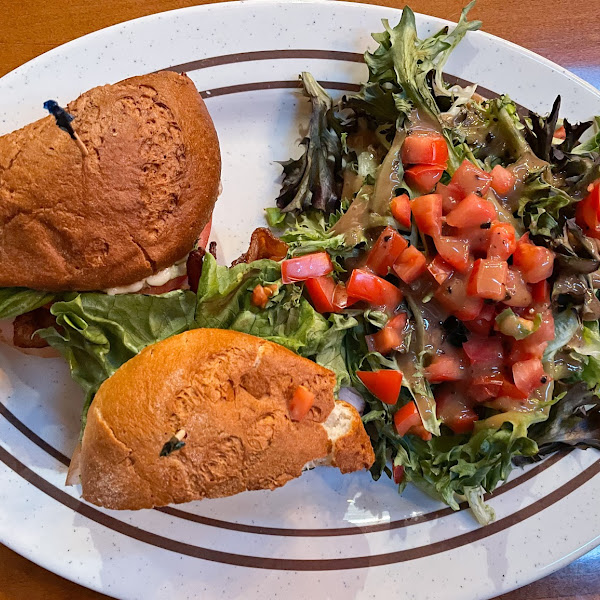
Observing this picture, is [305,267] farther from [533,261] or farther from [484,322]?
[533,261]

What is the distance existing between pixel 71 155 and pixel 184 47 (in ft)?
2.84

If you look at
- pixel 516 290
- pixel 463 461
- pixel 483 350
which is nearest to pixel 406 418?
pixel 463 461

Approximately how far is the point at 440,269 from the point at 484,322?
0.26 m

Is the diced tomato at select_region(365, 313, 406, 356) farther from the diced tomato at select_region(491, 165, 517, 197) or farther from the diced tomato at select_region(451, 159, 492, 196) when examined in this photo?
the diced tomato at select_region(491, 165, 517, 197)

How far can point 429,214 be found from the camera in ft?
Result: 6.70

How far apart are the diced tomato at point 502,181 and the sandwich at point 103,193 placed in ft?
3.69

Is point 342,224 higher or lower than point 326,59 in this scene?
lower

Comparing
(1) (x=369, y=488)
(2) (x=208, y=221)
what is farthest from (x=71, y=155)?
(1) (x=369, y=488)

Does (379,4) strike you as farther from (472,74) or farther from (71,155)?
(71,155)

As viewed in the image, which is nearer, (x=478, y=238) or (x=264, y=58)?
(x=478, y=238)

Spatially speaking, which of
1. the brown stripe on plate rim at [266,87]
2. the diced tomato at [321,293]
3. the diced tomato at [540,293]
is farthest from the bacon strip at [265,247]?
the diced tomato at [540,293]

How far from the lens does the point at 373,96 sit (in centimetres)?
233

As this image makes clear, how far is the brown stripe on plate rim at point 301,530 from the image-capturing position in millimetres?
2188

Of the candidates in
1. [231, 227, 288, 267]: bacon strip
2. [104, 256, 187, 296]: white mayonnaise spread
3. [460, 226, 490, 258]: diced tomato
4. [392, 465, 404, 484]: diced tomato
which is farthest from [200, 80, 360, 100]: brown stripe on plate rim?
[392, 465, 404, 484]: diced tomato
